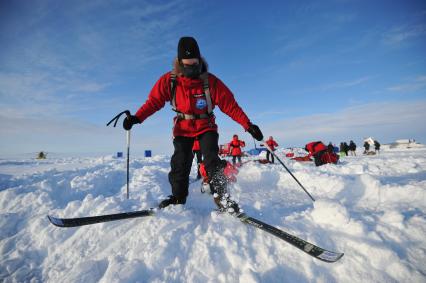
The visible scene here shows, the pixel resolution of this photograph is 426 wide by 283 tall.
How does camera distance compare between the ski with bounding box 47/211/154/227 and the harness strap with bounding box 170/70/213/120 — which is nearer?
the ski with bounding box 47/211/154/227

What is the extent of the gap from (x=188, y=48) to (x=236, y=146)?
1145 cm

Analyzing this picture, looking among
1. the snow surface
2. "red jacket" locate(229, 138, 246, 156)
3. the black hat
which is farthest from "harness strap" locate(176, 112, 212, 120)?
"red jacket" locate(229, 138, 246, 156)

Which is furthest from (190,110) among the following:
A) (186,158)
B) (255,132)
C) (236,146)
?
(236,146)

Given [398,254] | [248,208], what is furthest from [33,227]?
[398,254]

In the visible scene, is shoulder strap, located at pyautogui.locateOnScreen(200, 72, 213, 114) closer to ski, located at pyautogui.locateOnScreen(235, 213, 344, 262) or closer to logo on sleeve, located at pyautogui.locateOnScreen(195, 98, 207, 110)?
logo on sleeve, located at pyautogui.locateOnScreen(195, 98, 207, 110)

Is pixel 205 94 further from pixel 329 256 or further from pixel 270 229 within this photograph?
pixel 329 256

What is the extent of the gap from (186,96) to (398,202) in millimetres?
3519

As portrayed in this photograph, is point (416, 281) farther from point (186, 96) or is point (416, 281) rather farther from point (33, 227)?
point (33, 227)

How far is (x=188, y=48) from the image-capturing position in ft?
11.7

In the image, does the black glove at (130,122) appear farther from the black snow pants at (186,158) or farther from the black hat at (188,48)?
the black hat at (188,48)

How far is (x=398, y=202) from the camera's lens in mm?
3662

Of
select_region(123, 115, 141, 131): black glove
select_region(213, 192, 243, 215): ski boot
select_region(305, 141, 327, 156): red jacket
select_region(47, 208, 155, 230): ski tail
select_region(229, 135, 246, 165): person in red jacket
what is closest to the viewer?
select_region(47, 208, 155, 230): ski tail

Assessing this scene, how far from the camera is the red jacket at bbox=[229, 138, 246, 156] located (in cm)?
1469

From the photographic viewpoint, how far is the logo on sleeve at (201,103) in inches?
145
